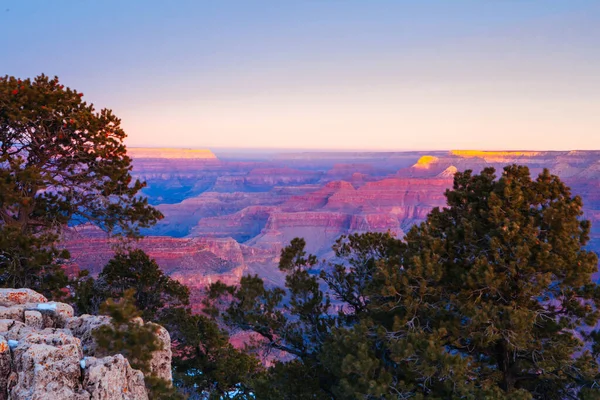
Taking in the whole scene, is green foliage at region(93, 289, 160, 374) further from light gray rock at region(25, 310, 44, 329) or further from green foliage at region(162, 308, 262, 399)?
green foliage at region(162, 308, 262, 399)

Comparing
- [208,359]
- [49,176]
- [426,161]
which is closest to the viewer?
[49,176]

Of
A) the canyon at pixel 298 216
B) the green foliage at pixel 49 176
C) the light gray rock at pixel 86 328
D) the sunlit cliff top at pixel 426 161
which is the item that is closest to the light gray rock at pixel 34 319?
the light gray rock at pixel 86 328

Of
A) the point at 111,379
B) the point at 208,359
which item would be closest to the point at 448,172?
the point at 208,359

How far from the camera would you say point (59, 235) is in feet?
41.3

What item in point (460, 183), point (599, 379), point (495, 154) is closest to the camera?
point (599, 379)

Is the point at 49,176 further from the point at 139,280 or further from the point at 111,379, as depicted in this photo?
the point at 111,379

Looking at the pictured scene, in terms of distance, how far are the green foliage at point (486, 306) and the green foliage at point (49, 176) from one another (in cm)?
801

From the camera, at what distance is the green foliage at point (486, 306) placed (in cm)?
729

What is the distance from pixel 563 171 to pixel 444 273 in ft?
448

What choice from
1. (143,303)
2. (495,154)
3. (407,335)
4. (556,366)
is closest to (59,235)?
(143,303)

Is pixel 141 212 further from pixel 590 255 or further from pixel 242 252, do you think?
pixel 242 252

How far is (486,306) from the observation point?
24.0 ft

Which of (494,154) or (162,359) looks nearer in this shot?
(162,359)

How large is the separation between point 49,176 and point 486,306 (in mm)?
11057
